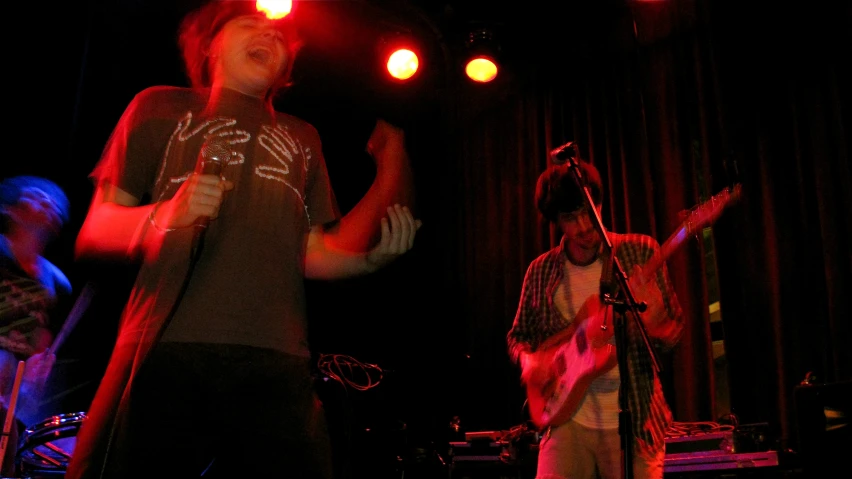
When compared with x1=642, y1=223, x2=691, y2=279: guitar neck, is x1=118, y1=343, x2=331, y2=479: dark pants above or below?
below

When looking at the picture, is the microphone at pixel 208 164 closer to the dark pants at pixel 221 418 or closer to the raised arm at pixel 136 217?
the raised arm at pixel 136 217

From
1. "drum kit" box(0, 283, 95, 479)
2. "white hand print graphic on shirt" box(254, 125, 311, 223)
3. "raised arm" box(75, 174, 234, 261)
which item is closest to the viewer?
"raised arm" box(75, 174, 234, 261)

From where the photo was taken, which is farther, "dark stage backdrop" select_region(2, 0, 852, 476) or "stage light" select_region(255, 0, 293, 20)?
"stage light" select_region(255, 0, 293, 20)

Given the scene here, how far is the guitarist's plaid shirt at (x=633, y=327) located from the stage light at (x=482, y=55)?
2.81 metres

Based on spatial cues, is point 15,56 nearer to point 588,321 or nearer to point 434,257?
point 434,257

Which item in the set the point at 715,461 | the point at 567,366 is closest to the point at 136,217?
the point at 567,366

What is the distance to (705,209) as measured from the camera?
2979mm

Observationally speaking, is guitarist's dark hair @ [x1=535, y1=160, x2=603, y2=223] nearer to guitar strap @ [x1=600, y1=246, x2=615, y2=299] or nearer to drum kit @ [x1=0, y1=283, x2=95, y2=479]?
guitar strap @ [x1=600, y1=246, x2=615, y2=299]

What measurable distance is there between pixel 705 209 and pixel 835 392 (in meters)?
0.95

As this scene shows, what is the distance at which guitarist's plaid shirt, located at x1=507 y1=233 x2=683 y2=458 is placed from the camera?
8.41ft

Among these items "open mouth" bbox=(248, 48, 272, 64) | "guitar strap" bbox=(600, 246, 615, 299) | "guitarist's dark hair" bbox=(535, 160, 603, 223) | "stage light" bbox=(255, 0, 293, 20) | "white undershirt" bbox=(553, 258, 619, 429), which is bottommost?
"white undershirt" bbox=(553, 258, 619, 429)

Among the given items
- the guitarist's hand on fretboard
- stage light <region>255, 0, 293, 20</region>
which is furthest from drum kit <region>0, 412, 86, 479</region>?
stage light <region>255, 0, 293, 20</region>

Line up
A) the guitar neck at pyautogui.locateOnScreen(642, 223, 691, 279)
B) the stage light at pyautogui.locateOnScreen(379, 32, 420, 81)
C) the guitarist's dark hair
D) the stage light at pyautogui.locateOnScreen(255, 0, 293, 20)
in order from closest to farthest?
the guitar neck at pyautogui.locateOnScreen(642, 223, 691, 279) < the guitarist's dark hair < the stage light at pyautogui.locateOnScreen(255, 0, 293, 20) < the stage light at pyautogui.locateOnScreen(379, 32, 420, 81)

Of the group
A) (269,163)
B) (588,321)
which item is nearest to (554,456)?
(588,321)
